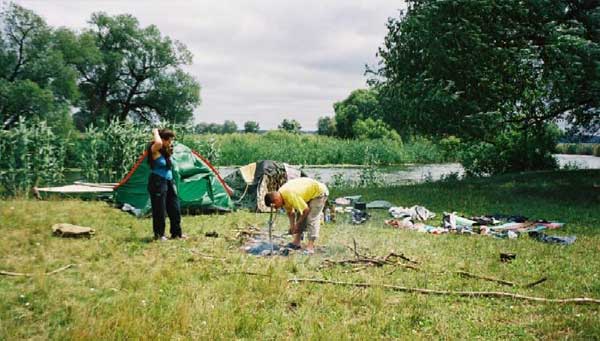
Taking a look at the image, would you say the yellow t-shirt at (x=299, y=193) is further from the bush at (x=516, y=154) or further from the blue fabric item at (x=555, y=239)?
the bush at (x=516, y=154)

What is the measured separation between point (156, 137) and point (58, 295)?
3562 mm

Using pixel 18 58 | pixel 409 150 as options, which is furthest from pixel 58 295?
pixel 409 150

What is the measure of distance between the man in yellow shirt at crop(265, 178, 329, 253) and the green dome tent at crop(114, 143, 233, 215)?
407 centimetres

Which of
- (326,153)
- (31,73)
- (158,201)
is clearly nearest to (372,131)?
(326,153)

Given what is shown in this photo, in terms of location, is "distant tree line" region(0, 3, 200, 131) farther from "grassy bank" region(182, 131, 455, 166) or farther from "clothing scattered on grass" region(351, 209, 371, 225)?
"clothing scattered on grass" region(351, 209, 371, 225)

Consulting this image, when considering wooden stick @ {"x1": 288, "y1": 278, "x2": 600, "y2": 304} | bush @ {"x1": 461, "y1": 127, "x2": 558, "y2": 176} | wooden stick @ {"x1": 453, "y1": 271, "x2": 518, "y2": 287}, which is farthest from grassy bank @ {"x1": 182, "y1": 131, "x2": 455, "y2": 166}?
wooden stick @ {"x1": 288, "y1": 278, "x2": 600, "y2": 304}

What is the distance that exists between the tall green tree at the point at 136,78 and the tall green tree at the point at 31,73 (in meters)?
8.43

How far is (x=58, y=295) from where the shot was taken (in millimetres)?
4941

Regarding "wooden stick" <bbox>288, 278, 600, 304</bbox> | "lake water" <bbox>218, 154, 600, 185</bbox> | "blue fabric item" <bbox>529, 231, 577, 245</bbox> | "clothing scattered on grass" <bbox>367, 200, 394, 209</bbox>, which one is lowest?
"wooden stick" <bbox>288, 278, 600, 304</bbox>

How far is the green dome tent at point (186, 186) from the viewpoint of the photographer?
10688 millimetres

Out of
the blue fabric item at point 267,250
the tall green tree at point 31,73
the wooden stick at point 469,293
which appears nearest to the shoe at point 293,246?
the blue fabric item at point 267,250

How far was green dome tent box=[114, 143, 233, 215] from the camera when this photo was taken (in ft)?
35.1

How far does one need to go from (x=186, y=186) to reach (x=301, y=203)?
4.58 metres

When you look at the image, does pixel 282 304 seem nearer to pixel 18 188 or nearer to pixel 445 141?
pixel 18 188
